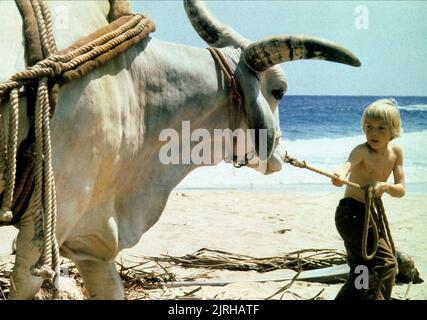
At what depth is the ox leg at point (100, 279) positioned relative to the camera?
3162 mm

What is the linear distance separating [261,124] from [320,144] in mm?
21667

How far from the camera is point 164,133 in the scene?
9.86ft

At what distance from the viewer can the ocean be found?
13.1 metres

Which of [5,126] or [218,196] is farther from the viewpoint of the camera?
[218,196]

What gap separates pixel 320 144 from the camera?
968 inches

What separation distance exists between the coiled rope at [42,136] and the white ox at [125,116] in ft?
0.26

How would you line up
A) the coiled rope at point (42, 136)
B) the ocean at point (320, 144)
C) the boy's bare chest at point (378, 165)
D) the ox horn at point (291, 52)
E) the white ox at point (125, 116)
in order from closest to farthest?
the coiled rope at point (42, 136)
the white ox at point (125, 116)
the ox horn at point (291, 52)
the boy's bare chest at point (378, 165)
the ocean at point (320, 144)

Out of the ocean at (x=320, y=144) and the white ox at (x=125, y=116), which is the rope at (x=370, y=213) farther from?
the ocean at (x=320, y=144)

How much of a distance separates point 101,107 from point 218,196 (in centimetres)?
838

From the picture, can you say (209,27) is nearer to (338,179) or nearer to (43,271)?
(338,179)

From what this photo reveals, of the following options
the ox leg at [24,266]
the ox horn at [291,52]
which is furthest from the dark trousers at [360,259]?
the ox leg at [24,266]

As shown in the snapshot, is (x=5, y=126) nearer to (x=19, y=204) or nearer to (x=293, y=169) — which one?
(x=19, y=204)

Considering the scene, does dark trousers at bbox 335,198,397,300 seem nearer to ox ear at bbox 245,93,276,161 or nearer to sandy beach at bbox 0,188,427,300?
sandy beach at bbox 0,188,427,300
